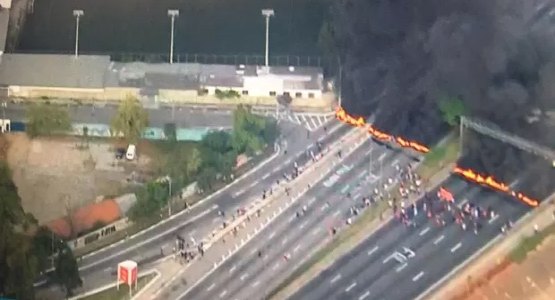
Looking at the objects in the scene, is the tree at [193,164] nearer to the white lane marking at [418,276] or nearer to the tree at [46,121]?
the tree at [46,121]

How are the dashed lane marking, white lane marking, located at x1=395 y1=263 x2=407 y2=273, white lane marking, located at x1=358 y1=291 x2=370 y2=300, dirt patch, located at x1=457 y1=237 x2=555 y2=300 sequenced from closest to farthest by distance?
dirt patch, located at x1=457 y1=237 x2=555 y2=300, white lane marking, located at x1=358 y1=291 x2=370 y2=300, white lane marking, located at x1=395 y1=263 x2=407 y2=273, the dashed lane marking

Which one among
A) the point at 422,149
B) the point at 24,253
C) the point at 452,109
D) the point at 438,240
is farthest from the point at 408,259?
the point at 24,253

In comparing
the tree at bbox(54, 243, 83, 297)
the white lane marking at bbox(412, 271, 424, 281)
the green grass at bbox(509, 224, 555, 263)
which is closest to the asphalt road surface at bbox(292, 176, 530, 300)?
the white lane marking at bbox(412, 271, 424, 281)

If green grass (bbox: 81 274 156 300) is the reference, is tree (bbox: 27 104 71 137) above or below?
above

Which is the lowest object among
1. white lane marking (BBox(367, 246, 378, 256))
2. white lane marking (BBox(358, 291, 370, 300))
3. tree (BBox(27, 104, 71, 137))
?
white lane marking (BBox(358, 291, 370, 300))

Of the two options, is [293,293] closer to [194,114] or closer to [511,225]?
[511,225]

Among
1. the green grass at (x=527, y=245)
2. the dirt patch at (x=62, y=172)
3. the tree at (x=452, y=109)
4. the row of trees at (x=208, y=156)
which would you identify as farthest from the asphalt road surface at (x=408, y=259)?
the dirt patch at (x=62, y=172)

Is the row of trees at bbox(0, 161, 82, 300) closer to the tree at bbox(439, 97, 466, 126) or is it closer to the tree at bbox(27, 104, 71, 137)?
the tree at bbox(27, 104, 71, 137)
